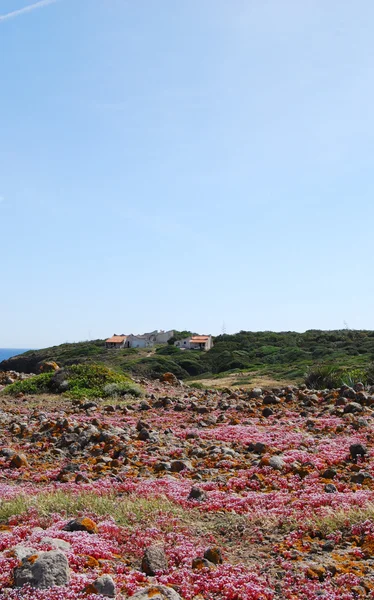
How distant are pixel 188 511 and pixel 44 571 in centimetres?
265

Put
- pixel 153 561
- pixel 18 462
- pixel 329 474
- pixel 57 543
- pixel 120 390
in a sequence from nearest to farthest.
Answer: pixel 153 561 → pixel 57 543 → pixel 329 474 → pixel 18 462 → pixel 120 390

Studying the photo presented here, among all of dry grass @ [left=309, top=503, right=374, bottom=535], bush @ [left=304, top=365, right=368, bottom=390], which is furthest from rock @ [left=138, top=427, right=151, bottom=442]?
bush @ [left=304, top=365, right=368, bottom=390]

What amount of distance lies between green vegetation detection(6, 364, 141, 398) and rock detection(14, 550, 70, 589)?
636 inches

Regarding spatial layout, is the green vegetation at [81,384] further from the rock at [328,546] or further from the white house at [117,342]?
the white house at [117,342]

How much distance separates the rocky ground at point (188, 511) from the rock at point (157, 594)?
1 cm

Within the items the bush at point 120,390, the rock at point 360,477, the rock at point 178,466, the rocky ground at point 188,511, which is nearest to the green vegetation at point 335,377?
the bush at point 120,390

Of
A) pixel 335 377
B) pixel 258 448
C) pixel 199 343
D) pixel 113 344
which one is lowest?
pixel 258 448

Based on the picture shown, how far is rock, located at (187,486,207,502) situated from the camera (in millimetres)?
6887

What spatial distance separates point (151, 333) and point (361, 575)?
309 feet

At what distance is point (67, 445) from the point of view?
1069 cm

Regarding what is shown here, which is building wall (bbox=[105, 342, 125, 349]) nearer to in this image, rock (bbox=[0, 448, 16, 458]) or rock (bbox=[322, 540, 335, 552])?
rock (bbox=[0, 448, 16, 458])

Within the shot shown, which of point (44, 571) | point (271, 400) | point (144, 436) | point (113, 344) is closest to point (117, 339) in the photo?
point (113, 344)

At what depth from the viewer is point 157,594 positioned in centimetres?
391

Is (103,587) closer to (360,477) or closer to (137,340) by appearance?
(360,477)
